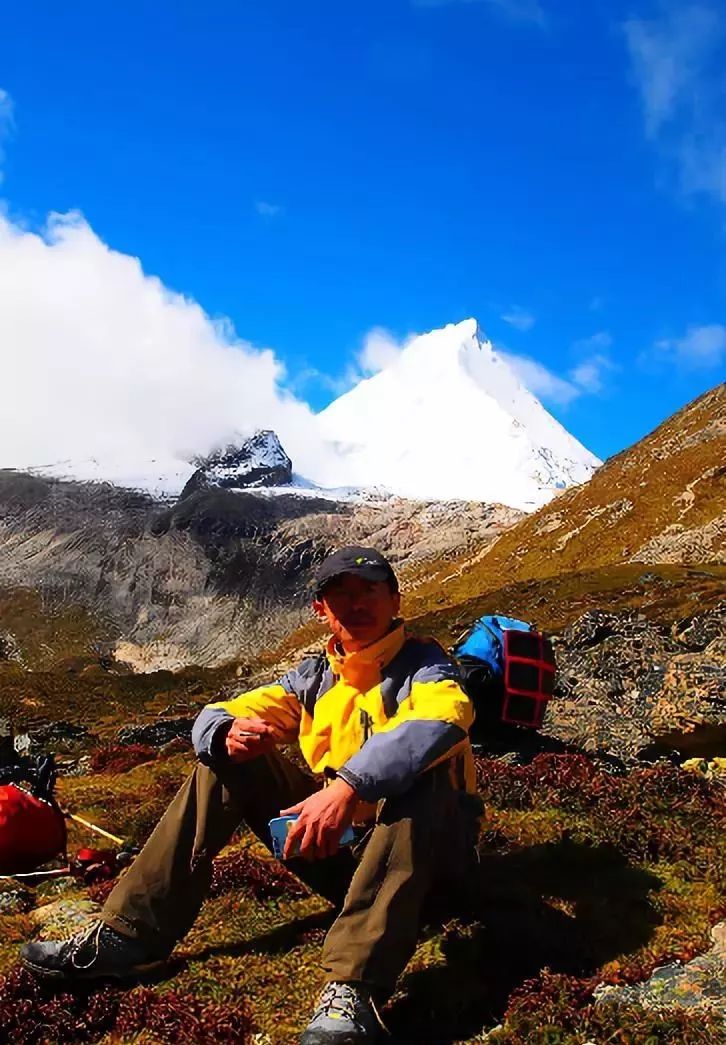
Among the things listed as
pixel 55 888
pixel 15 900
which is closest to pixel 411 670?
pixel 15 900

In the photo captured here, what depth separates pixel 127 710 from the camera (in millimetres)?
63344

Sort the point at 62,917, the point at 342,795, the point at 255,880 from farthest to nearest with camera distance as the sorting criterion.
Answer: the point at 255,880 < the point at 62,917 < the point at 342,795

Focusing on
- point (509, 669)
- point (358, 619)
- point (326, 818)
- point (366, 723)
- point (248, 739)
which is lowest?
point (326, 818)

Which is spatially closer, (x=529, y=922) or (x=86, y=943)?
(x=86, y=943)

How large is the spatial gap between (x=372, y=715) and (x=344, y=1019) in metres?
1.91

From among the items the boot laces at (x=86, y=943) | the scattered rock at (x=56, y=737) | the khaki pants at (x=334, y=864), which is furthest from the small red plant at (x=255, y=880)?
the scattered rock at (x=56, y=737)

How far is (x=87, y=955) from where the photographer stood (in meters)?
5.81

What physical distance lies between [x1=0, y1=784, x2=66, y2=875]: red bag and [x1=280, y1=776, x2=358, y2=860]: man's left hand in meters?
5.10

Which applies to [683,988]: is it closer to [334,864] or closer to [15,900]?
[334,864]

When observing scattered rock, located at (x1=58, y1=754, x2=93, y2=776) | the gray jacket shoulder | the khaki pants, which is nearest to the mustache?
the gray jacket shoulder

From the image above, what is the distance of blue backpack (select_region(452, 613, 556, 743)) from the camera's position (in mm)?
9445

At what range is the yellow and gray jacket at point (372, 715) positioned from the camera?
17.2ft

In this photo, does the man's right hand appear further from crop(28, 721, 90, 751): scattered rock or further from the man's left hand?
crop(28, 721, 90, 751): scattered rock

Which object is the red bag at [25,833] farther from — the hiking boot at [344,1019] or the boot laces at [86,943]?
the hiking boot at [344,1019]
